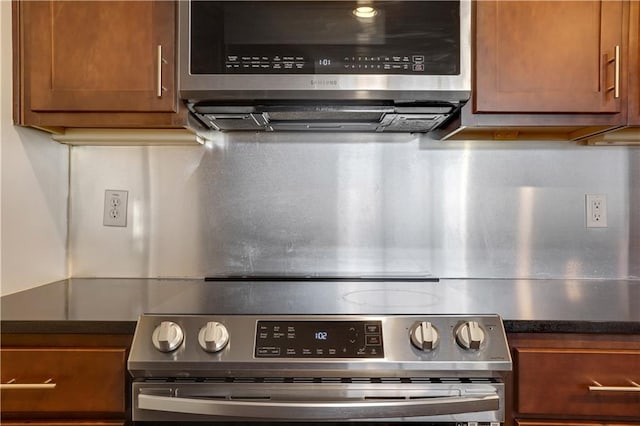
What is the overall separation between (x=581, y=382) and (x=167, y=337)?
2.82 feet

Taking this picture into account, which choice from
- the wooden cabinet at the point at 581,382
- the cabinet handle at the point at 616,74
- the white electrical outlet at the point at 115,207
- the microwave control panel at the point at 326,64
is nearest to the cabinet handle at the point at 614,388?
the wooden cabinet at the point at 581,382

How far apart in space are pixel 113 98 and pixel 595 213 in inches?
58.3

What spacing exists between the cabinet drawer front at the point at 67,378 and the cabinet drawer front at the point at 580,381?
849 millimetres

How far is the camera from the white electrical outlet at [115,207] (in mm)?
1516

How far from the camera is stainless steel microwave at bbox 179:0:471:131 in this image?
45.6 inches

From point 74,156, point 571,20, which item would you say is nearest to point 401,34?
point 571,20

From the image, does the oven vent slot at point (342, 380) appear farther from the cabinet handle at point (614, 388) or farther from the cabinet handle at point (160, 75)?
the cabinet handle at point (160, 75)

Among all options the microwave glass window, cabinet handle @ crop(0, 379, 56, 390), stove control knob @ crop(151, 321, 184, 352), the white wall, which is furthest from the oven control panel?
the microwave glass window

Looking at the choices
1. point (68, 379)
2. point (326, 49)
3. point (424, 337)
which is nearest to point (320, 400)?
point (424, 337)

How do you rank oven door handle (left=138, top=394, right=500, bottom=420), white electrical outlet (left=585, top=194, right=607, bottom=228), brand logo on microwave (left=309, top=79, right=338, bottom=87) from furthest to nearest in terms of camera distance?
white electrical outlet (left=585, top=194, right=607, bottom=228)
brand logo on microwave (left=309, top=79, right=338, bottom=87)
oven door handle (left=138, top=394, right=500, bottom=420)

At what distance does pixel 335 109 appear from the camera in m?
1.23

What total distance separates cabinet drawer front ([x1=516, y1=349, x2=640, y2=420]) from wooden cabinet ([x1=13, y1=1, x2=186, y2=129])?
1049 millimetres

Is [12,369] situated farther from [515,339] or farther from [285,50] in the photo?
[515,339]

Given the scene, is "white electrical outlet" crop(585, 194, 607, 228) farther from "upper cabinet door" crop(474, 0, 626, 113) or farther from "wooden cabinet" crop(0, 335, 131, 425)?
"wooden cabinet" crop(0, 335, 131, 425)
